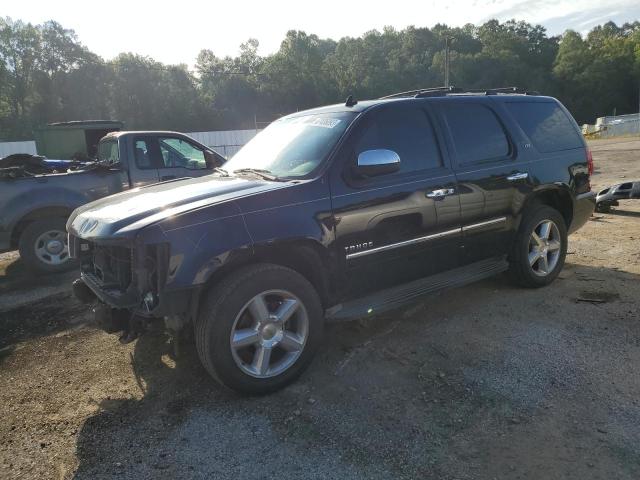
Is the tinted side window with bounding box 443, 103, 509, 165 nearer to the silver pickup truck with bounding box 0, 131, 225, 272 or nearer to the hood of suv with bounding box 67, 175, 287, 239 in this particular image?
the hood of suv with bounding box 67, 175, 287, 239

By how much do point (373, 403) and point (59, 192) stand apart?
210 inches

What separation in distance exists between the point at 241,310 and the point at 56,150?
47.2ft

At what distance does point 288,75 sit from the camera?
74.9 metres

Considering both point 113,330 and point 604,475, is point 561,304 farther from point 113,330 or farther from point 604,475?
point 113,330

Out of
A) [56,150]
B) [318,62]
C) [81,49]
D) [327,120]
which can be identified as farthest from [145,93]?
[327,120]

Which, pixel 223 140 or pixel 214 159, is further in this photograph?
pixel 223 140

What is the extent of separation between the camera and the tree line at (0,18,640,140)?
5347cm

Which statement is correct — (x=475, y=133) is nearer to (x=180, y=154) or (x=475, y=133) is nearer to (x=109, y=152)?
(x=180, y=154)

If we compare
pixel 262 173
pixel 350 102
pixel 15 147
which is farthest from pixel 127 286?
pixel 15 147

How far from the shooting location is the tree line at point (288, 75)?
53.5 metres

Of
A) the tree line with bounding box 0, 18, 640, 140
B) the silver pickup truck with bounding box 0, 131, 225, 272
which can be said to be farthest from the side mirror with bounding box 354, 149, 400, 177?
the tree line with bounding box 0, 18, 640, 140

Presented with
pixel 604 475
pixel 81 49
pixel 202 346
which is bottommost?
pixel 604 475

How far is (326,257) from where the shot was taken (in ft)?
11.2

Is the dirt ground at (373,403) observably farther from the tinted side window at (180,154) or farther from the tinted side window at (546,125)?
the tinted side window at (180,154)
